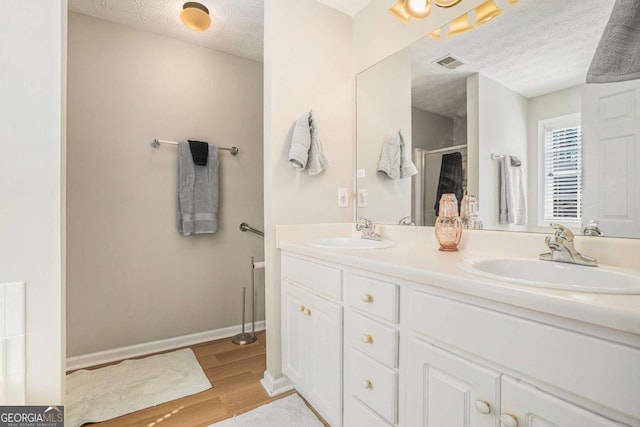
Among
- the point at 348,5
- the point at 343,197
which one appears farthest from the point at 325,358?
the point at 348,5

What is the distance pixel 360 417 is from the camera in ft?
3.75

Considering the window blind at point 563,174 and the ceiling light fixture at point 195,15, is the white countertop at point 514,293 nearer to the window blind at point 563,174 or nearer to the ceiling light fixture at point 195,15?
the window blind at point 563,174

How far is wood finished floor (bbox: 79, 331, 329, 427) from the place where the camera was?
4.85ft

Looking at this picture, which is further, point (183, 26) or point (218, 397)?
point (183, 26)

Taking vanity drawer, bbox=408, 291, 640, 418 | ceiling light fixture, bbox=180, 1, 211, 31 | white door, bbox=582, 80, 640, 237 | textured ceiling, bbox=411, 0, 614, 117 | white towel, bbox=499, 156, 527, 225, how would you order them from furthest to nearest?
ceiling light fixture, bbox=180, 1, 211, 31, white towel, bbox=499, 156, 527, 225, textured ceiling, bbox=411, 0, 614, 117, white door, bbox=582, 80, 640, 237, vanity drawer, bbox=408, 291, 640, 418

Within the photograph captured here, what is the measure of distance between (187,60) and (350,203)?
69.2 inches

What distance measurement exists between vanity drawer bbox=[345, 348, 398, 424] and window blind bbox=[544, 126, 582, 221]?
860 mm

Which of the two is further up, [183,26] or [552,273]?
[183,26]

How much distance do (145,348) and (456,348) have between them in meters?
2.25

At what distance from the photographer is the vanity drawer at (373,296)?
39.2 inches

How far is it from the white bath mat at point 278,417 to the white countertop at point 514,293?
0.90 metres

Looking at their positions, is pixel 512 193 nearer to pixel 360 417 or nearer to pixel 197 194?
pixel 360 417

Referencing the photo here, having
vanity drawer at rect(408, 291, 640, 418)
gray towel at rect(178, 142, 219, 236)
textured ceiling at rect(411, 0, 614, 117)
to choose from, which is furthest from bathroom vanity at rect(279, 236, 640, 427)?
gray towel at rect(178, 142, 219, 236)

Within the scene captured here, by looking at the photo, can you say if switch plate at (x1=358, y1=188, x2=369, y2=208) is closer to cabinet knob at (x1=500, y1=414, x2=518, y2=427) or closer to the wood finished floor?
the wood finished floor
